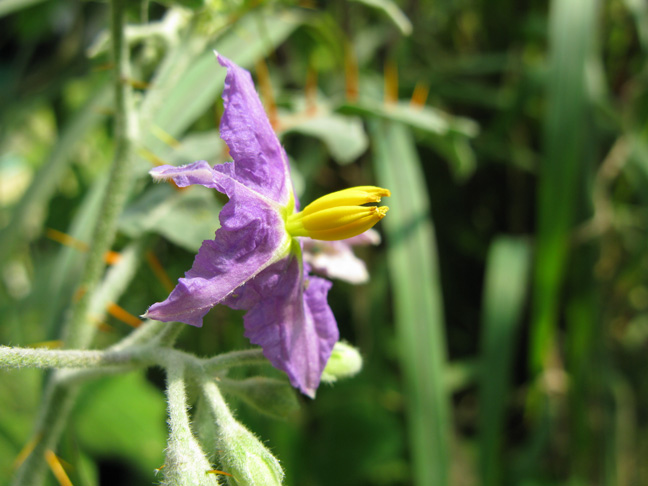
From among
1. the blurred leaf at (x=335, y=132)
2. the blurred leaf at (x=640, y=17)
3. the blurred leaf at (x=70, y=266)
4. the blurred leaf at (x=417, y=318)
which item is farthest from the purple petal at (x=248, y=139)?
the blurred leaf at (x=640, y=17)

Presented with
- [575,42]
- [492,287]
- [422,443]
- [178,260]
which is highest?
[575,42]

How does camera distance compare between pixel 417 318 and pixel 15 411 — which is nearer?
pixel 417 318

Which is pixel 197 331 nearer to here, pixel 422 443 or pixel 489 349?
pixel 422 443

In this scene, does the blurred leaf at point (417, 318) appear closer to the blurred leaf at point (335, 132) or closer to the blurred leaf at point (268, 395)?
the blurred leaf at point (335, 132)

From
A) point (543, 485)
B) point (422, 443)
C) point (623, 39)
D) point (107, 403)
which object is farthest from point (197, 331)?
point (623, 39)

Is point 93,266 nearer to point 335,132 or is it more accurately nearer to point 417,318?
point 335,132

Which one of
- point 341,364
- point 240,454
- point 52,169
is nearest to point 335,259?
point 341,364
